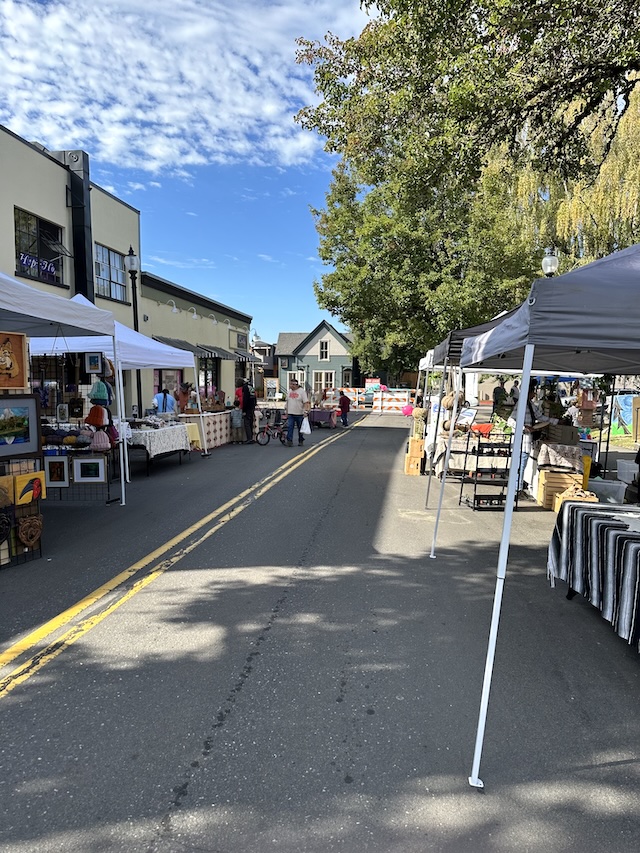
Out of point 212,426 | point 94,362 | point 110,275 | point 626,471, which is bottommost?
point 626,471

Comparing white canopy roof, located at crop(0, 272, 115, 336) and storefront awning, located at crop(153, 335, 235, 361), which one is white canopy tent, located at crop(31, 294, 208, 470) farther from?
storefront awning, located at crop(153, 335, 235, 361)

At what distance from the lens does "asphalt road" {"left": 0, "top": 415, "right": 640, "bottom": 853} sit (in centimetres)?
225

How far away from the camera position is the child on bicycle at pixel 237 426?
1616 centimetres

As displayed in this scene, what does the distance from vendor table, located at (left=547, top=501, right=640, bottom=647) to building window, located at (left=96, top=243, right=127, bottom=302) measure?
17283 millimetres

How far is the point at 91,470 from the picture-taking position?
8.26 meters

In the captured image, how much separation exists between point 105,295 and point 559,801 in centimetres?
1920

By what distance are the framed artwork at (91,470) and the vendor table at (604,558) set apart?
256 inches

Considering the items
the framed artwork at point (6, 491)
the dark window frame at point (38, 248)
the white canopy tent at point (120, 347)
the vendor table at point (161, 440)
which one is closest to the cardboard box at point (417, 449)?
the vendor table at point (161, 440)

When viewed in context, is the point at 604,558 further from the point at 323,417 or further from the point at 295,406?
the point at 323,417

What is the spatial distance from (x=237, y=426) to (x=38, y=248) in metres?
7.57

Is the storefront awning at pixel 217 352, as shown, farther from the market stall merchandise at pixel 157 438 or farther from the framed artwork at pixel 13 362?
the framed artwork at pixel 13 362

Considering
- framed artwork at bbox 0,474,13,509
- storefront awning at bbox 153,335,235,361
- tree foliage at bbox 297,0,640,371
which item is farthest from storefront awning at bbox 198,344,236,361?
framed artwork at bbox 0,474,13,509

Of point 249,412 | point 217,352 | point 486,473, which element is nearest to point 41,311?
point 486,473

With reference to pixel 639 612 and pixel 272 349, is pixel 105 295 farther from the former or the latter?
pixel 272 349
